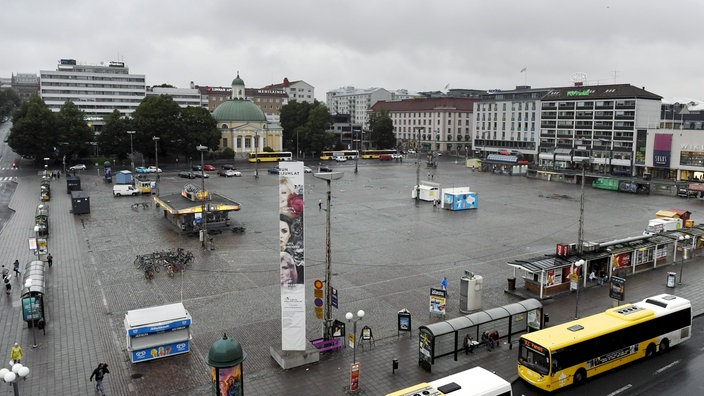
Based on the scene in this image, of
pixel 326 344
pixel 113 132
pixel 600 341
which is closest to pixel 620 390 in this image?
pixel 600 341

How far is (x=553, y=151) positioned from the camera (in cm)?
10275

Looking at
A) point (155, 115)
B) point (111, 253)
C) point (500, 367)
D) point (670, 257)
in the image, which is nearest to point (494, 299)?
A: point (500, 367)

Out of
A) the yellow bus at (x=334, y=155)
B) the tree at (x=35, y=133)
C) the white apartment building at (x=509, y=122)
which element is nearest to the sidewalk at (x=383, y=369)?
the tree at (x=35, y=133)

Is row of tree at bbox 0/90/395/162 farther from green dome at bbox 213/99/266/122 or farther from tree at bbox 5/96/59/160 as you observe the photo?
green dome at bbox 213/99/266/122

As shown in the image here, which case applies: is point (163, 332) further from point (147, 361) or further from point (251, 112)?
point (251, 112)

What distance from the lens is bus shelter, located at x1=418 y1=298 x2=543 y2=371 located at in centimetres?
1981

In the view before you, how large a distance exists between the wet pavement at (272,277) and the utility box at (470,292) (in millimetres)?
645

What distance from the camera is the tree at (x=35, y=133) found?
83544mm

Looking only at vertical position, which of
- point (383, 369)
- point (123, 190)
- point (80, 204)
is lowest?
point (383, 369)

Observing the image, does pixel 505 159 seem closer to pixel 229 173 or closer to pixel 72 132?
pixel 229 173

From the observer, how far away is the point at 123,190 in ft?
200

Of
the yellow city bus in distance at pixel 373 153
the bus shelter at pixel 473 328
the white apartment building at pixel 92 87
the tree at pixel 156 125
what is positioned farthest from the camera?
the white apartment building at pixel 92 87

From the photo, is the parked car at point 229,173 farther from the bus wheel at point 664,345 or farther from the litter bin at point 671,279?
the bus wheel at point 664,345

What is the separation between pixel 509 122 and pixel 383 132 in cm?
3147
